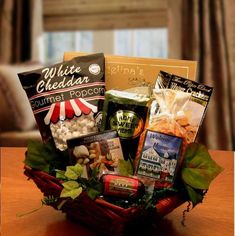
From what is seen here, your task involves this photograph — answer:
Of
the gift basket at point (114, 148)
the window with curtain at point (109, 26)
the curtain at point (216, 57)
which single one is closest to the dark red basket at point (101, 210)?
the gift basket at point (114, 148)

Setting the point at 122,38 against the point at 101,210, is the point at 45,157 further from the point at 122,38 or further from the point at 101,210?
the point at 122,38

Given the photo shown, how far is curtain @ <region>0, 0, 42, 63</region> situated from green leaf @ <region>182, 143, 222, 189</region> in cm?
302

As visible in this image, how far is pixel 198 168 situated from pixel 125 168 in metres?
0.12

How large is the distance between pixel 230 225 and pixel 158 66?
348 mm

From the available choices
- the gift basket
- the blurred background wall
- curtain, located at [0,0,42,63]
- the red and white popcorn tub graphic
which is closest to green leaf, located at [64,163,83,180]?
the gift basket

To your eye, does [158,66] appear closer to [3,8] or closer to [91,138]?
[91,138]

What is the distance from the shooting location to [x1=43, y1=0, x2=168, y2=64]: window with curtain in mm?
3344

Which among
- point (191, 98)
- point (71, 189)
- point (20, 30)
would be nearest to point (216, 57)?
point (20, 30)

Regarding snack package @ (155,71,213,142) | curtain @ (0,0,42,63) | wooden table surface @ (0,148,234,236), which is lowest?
wooden table surface @ (0,148,234,236)

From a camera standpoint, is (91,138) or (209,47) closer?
(91,138)

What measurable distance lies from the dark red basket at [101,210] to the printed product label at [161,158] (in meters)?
0.04

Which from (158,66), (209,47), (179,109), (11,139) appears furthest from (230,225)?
(209,47)

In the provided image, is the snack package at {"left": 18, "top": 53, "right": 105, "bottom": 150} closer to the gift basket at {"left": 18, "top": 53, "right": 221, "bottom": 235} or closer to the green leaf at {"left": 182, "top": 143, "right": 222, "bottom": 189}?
the gift basket at {"left": 18, "top": 53, "right": 221, "bottom": 235}

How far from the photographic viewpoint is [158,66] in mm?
839
